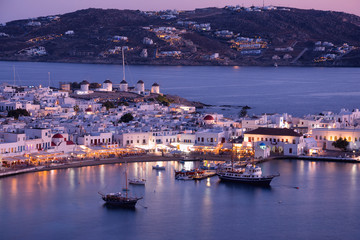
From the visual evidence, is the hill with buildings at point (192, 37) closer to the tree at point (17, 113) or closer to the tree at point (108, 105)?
the tree at point (108, 105)

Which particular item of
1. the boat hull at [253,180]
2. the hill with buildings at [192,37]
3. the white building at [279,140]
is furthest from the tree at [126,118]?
the hill with buildings at [192,37]

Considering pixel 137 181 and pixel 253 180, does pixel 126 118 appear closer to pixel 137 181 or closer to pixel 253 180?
pixel 137 181

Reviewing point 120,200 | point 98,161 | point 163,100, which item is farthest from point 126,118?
point 120,200

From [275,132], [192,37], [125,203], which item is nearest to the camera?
[125,203]

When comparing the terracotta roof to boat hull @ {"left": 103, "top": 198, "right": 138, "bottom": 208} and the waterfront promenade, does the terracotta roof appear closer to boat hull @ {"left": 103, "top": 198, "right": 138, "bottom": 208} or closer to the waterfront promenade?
the waterfront promenade

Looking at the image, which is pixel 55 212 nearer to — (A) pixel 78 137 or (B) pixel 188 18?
(A) pixel 78 137

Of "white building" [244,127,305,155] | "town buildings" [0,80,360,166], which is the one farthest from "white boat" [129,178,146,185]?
"white building" [244,127,305,155]
